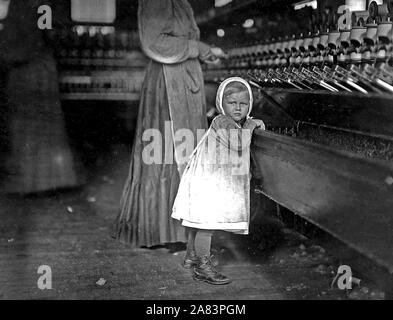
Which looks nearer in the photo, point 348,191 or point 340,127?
point 348,191

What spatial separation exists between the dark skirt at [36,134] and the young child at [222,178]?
1.88 metres

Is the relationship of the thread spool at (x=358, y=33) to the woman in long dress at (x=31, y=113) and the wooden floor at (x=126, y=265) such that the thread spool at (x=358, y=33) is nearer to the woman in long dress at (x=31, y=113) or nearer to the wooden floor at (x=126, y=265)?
the wooden floor at (x=126, y=265)

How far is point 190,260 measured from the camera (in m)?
3.41

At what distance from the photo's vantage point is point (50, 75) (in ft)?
15.4

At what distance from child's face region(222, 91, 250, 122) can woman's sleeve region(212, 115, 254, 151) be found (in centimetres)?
5

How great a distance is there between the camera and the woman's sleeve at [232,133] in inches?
126

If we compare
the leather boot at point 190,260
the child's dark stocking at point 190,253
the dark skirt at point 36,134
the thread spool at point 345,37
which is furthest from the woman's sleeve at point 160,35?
the dark skirt at point 36,134

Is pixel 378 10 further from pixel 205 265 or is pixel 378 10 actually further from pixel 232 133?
pixel 205 265

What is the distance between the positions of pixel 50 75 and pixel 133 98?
0.85 m

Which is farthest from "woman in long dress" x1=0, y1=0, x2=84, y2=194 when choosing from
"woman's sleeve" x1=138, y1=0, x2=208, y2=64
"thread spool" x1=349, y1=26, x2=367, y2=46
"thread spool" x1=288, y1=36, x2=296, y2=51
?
"thread spool" x1=349, y1=26, x2=367, y2=46

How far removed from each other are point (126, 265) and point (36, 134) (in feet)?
6.06

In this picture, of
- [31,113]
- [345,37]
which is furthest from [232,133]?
[31,113]
